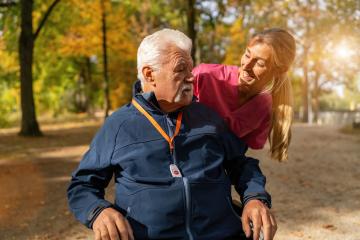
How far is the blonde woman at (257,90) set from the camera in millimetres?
2350

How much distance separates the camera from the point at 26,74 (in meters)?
15.1

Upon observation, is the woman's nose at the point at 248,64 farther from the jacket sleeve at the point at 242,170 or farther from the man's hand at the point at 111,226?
the man's hand at the point at 111,226

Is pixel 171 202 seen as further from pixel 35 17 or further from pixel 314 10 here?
pixel 314 10

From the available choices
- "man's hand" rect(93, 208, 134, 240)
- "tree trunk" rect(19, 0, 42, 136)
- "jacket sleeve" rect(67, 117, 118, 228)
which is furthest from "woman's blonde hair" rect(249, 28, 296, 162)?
"tree trunk" rect(19, 0, 42, 136)

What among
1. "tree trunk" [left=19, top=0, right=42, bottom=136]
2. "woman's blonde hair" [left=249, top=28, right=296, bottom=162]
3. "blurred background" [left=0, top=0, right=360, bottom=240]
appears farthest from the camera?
"tree trunk" [left=19, top=0, right=42, bottom=136]

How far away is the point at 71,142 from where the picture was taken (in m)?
14.3

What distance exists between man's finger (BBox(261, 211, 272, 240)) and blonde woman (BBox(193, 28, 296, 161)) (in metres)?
0.44

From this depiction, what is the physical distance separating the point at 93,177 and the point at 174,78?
0.57m

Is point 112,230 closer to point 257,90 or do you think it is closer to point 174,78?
point 174,78

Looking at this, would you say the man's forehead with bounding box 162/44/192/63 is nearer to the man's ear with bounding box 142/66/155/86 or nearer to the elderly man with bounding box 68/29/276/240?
the elderly man with bounding box 68/29/276/240

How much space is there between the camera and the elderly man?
2049 millimetres

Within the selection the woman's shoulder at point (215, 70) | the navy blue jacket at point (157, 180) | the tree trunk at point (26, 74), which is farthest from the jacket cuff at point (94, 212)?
the tree trunk at point (26, 74)

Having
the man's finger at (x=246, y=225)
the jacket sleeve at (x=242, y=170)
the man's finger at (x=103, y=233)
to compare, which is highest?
the jacket sleeve at (x=242, y=170)

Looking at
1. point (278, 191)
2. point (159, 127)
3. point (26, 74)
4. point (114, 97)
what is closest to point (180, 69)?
point (159, 127)
